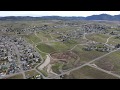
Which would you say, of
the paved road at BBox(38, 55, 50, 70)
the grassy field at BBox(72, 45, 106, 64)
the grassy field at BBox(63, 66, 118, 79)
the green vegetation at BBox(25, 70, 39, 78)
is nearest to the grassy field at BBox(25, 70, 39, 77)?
the green vegetation at BBox(25, 70, 39, 78)

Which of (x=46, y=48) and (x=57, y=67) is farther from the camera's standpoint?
(x=46, y=48)

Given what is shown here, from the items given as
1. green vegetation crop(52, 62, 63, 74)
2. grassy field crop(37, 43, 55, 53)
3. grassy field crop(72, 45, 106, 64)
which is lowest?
green vegetation crop(52, 62, 63, 74)

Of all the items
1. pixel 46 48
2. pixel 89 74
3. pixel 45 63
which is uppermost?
pixel 46 48

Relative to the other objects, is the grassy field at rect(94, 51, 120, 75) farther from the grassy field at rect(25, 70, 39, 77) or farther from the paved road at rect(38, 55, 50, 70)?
the grassy field at rect(25, 70, 39, 77)

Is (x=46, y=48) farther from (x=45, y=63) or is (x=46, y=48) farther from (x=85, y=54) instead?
(x=45, y=63)

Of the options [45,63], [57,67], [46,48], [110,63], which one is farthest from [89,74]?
[46,48]
